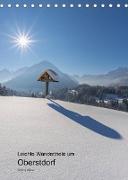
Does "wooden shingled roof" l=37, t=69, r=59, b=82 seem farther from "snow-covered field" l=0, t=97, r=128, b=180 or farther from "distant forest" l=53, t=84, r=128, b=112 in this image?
"snow-covered field" l=0, t=97, r=128, b=180

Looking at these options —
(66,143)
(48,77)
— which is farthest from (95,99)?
(66,143)

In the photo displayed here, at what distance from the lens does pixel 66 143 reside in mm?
6582

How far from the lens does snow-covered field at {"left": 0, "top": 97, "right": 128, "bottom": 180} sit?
494 cm

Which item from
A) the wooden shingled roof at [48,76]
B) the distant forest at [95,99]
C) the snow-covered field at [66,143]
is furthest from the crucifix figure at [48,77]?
the snow-covered field at [66,143]

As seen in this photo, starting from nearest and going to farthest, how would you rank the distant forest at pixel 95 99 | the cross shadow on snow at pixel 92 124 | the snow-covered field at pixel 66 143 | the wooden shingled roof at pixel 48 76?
the snow-covered field at pixel 66 143 → the cross shadow on snow at pixel 92 124 → the distant forest at pixel 95 99 → the wooden shingled roof at pixel 48 76

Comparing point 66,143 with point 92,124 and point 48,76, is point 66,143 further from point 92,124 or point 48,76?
point 48,76

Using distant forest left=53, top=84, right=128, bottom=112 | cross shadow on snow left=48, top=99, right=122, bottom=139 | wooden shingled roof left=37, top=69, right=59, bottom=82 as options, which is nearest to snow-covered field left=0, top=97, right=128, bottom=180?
cross shadow on snow left=48, top=99, right=122, bottom=139

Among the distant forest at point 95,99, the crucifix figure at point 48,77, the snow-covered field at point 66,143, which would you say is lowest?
the snow-covered field at point 66,143

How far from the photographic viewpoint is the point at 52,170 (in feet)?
16.5

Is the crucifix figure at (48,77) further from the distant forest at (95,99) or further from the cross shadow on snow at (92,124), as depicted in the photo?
the cross shadow on snow at (92,124)

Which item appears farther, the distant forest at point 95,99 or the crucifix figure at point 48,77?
the crucifix figure at point 48,77

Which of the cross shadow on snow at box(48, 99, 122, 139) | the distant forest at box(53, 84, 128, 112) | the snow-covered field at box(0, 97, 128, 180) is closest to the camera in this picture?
the snow-covered field at box(0, 97, 128, 180)

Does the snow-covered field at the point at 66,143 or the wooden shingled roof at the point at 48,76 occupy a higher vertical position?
the wooden shingled roof at the point at 48,76

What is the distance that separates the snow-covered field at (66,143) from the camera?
4941 mm
